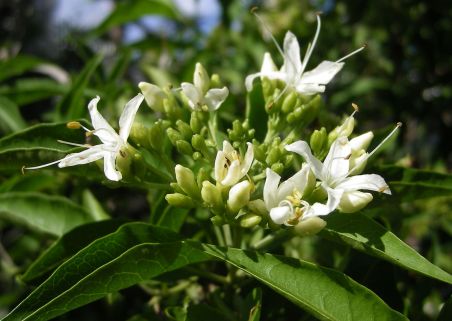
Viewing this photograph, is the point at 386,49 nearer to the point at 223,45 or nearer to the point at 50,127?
the point at 223,45

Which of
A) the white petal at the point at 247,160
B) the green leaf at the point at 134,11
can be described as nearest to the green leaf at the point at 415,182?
the white petal at the point at 247,160

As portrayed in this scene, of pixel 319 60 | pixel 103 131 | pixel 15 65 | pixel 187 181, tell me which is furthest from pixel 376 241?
pixel 319 60

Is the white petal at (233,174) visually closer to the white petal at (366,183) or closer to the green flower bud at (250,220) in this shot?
the green flower bud at (250,220)

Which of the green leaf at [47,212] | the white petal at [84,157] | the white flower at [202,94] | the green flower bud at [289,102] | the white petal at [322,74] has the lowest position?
the green leaf at [47,212]

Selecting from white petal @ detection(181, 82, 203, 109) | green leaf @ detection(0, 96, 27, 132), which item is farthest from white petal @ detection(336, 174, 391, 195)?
green leaf @ detection(0, 96, 27, 132)

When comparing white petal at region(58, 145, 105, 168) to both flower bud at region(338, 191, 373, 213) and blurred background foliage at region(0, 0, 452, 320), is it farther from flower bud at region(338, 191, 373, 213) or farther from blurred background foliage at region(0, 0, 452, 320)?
blurred background foliage at region(0, 0, 452, 320)

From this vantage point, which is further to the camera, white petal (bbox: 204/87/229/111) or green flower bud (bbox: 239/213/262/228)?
white petal (bbox: 204/87/229/111)
